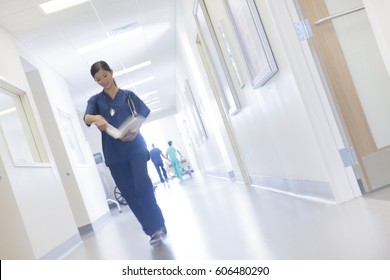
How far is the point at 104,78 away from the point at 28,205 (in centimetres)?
189

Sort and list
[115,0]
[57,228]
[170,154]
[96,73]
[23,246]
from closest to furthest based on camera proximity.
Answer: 1. [96,73]
2. [23,246]
3. [57,228]
4. [115,0]
5. [170,154]

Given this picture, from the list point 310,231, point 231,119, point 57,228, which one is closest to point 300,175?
point 310,231

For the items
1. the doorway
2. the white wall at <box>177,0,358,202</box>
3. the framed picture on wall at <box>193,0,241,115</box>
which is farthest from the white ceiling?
the doorway

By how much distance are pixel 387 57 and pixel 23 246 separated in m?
3.87

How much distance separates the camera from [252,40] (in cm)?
380

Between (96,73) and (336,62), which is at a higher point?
(96,73)

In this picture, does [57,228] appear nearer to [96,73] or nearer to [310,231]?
[96,73]

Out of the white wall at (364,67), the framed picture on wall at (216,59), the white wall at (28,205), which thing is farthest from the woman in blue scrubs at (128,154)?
the framed picture on wall at (216,59)

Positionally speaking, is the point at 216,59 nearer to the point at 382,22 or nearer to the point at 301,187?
the point at 301,187

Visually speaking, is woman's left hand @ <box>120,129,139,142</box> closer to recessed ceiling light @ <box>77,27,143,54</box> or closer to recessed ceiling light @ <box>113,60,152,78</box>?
recessed ceiling light @ <box>77,27,143,54</box>

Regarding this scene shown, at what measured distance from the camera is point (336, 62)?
10.2 feet

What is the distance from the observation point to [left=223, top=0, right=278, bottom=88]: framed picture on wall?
348 centimetres

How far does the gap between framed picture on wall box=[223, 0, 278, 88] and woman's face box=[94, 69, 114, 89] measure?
1.11m

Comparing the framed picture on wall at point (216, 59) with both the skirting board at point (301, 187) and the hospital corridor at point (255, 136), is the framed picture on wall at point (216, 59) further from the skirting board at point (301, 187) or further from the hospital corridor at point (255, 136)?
the skirting board at point (301, 187)
